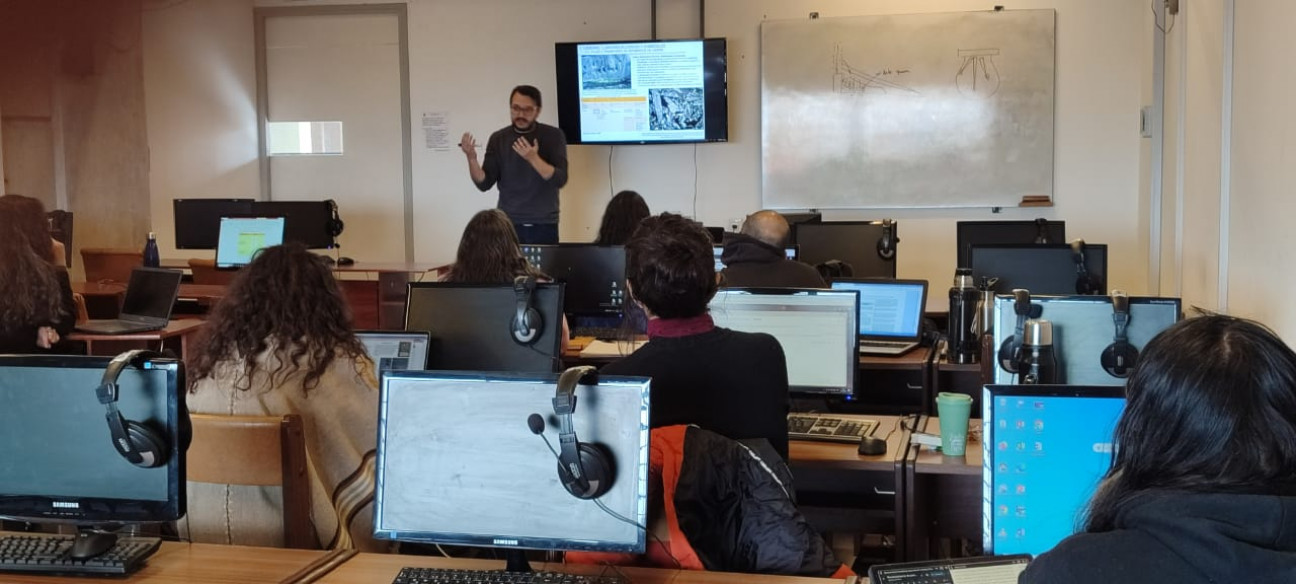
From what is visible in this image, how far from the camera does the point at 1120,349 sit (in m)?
3.00

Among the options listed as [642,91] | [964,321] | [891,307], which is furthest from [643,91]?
[964,321]

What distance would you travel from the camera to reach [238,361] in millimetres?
2705

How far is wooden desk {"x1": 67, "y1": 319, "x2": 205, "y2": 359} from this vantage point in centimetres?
533

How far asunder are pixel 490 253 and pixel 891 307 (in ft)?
4.95

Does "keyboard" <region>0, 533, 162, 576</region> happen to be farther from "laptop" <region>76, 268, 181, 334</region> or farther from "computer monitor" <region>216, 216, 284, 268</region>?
"computer monitor" <region>216, 216, 284, 268</region>

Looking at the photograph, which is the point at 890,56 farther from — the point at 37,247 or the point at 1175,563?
the point at 1175,563

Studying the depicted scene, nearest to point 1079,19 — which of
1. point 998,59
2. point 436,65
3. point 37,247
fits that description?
point 998,59

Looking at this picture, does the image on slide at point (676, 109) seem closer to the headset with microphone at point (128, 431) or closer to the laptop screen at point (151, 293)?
the laptop screen at point (151, 293)

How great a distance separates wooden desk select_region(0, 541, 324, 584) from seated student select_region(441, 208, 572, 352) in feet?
6.74

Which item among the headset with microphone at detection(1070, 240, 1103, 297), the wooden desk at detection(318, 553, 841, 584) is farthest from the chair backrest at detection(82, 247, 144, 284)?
the wooden desk at detection(318, 553, 841, 584)

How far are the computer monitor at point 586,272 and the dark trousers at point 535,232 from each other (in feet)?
6.63

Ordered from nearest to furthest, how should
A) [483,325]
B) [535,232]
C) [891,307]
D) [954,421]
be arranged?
[954,421] < [483,325] < [891,307] < [535,232]

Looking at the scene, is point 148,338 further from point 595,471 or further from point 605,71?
point 595,471

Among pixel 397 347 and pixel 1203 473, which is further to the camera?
→ pixel 397 347
